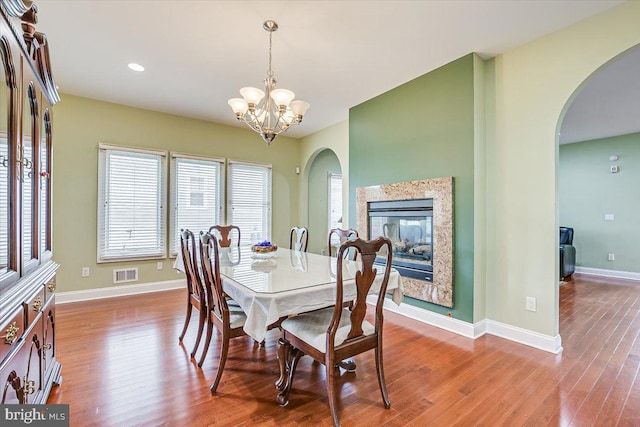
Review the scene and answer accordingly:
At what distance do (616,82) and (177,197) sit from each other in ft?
20.3

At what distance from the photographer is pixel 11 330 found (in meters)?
1.19

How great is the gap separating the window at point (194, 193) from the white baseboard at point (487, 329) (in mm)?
3581

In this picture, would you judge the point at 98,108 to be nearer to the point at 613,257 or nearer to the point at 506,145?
the point at 506,145

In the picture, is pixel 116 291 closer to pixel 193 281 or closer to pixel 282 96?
pixel 193 281

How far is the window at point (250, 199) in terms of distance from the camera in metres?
5.42

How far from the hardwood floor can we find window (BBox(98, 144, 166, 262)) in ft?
4.61

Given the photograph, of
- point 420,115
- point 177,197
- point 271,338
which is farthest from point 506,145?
point 177,197

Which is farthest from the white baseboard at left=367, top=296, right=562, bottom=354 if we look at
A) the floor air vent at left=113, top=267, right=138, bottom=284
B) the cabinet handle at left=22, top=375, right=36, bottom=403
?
the floor air vent at left=113, top=267, right=138, bottom=284

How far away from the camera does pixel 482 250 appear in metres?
3.08

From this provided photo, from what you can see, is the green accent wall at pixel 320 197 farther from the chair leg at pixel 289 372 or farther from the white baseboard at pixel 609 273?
the white baseboard at pixel 609 273

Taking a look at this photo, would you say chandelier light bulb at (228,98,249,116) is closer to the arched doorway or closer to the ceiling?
the ceiling

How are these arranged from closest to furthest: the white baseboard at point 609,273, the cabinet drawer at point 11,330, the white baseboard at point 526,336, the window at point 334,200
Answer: the cabinet drawer at point 11,330 < the white baseboard at point 526,336 < the white baseboard at point 609,273 < the window at point 334,200

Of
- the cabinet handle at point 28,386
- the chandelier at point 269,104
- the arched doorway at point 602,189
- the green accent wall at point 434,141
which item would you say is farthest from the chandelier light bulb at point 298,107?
the arched doorway at point 602,189

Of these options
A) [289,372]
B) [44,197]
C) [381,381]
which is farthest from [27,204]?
[381,381]
